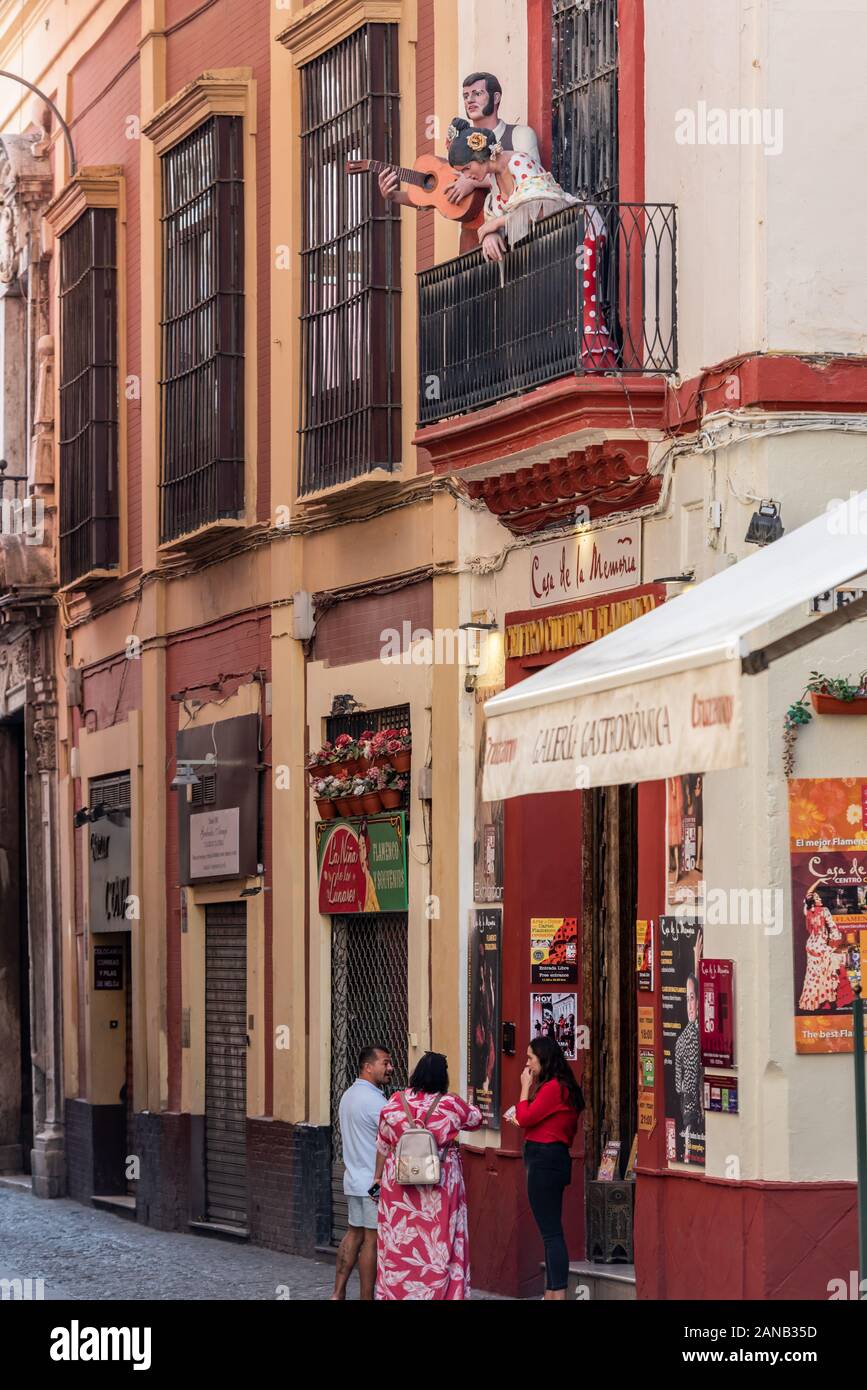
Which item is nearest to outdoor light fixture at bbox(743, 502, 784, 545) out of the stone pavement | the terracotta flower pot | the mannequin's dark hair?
the terracotta flower pot

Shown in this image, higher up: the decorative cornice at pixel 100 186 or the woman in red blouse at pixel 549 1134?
the decorative cornice at pixel 100 186

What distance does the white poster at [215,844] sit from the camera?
19547 mm

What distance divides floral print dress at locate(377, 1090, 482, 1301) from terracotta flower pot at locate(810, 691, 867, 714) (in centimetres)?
265

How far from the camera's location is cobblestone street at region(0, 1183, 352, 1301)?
16.4 meters

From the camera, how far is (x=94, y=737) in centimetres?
2344

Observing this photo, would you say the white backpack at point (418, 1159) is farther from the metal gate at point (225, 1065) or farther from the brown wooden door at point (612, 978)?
the metal gate at point (225, 1065)

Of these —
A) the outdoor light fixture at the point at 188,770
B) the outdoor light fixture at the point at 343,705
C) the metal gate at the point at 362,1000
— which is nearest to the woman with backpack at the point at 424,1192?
the metal gate at the point at 362,1000

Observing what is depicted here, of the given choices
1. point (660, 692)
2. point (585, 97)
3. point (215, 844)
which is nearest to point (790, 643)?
point (660, 692)

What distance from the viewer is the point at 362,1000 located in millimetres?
17812

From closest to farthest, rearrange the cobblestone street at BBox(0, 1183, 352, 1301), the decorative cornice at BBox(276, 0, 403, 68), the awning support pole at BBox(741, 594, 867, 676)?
1. the awning support pole at BBox(741, 594, 867, 676)
2. the cobblestone street at BBox(0, 1183, 352, 1301)
3. the decorative cornice at BBox(276, 0, 403, 68)

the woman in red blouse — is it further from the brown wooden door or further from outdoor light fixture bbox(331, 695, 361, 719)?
outdoor light fixture bbox(331, 695, 361, 719)

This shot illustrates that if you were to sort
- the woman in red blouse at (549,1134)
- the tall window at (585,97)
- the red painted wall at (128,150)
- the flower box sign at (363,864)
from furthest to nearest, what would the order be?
1. the red painted wall at (128,150)
2. the flower box sign at (363,864)
3. the tall window at (585,97)
4. the woman in red blouse at (549,1134)

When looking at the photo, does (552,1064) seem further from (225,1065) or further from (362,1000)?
(225,1065)

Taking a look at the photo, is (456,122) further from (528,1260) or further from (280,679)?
(528,1260)
